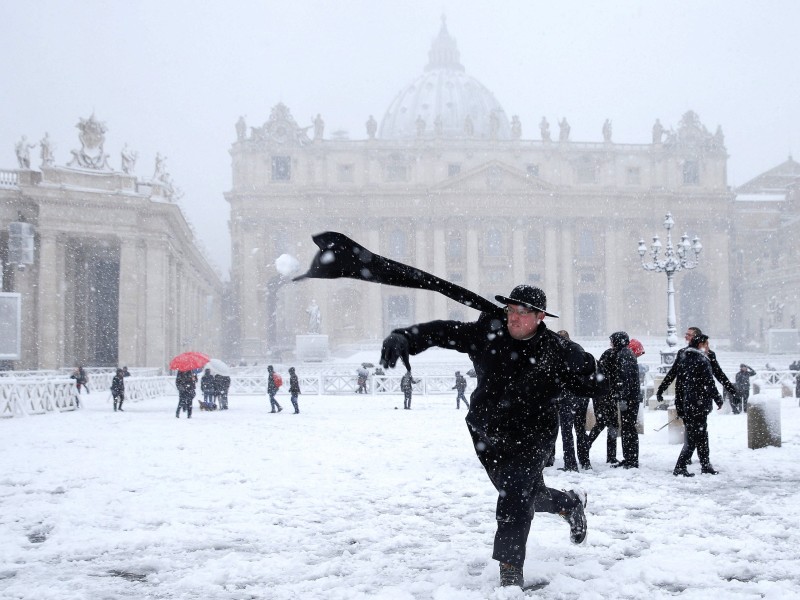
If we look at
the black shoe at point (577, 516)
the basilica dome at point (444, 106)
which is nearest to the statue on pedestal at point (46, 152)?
the black shoe at point (577, 516)

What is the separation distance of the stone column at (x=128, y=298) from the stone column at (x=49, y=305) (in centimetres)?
250

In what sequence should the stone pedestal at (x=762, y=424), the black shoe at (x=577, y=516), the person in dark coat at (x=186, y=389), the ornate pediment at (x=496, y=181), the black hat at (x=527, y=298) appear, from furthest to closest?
the ornate pediment at (x=496, y=181), the person in dark coat at (x=186, y=389), the stone pedestal at (x=762, y=424), the black shoe at (x=577, y=516), the black hat at (x=527, y=298)

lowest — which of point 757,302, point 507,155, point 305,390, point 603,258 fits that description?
point 305,390

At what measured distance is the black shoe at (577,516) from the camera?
4793 mm

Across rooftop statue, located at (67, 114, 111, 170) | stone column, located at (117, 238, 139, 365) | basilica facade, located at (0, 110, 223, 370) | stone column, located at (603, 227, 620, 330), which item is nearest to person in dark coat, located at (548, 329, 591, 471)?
basilica facade, located at (0, 110, 223, 370)

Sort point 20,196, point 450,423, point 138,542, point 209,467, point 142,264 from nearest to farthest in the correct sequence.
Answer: point 138,542 → point 209,467 → point 450,423 → point 20,196 → point 142,264

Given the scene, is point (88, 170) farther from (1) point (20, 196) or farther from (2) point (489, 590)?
(2) point (489, 590)

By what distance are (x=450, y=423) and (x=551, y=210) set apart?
5284 centimetres

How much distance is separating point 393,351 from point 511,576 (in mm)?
1444

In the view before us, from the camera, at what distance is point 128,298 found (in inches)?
1344

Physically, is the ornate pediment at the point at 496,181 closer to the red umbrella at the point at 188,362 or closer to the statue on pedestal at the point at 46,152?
the statue on pedestal at the point at 46,152

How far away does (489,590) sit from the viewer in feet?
13.5

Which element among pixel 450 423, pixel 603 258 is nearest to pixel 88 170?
pixel 450 423

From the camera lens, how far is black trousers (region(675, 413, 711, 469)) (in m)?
7.93
